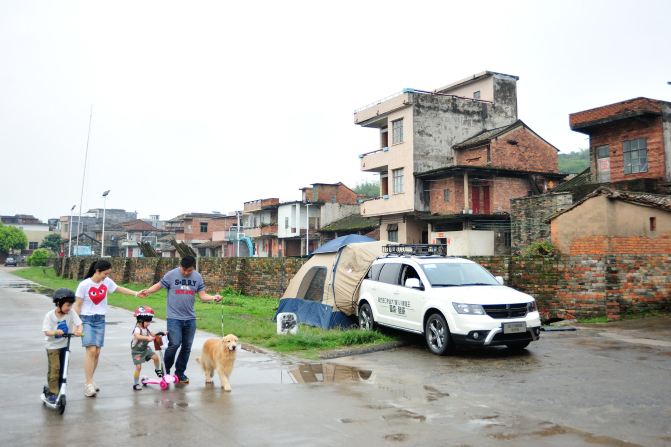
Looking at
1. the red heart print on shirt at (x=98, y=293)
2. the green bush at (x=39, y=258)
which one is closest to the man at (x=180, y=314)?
the red heart print on shirt at (x=98, y=293)

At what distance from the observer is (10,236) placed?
101 meters

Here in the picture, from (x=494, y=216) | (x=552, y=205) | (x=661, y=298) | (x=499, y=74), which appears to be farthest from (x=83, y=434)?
(x=499, y=74)

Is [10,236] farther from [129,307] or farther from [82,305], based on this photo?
[82,305]

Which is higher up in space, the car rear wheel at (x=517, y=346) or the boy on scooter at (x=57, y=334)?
the boy on scooter at (x=57, y=334)

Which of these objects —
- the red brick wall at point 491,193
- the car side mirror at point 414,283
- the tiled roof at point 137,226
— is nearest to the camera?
the car side mirror at point 414,283

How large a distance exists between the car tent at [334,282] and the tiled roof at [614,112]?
18384mm

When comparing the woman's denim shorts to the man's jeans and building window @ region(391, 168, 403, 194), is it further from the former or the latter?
building window @ region(391, 168, 403, 194)

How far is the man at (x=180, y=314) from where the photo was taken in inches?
319

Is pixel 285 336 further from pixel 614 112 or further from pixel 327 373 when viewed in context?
pixel 614 112

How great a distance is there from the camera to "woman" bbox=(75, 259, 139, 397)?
7.32 metres

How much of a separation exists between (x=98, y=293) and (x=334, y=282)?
7.01 metres

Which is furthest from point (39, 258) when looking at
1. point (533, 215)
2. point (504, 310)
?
point (504, 310)

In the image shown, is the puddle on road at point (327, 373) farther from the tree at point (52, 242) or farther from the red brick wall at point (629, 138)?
the tree at point (52, 242)

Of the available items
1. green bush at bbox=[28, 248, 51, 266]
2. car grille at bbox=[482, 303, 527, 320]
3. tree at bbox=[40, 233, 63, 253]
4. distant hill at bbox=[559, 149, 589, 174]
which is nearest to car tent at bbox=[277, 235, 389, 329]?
car grille at bbox=[482, 303, 527, 320]
